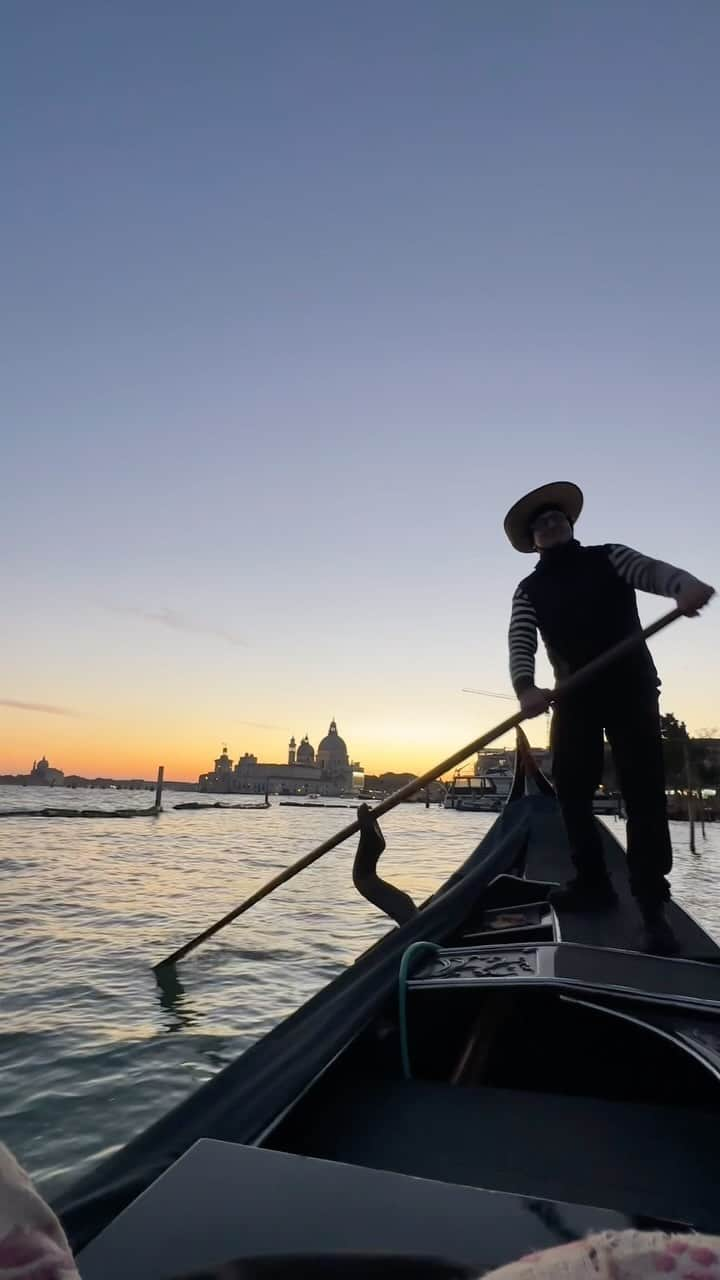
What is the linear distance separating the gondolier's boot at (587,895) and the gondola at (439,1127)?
0.30m

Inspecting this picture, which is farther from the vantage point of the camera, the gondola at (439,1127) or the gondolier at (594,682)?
the gondolier at (594,682)

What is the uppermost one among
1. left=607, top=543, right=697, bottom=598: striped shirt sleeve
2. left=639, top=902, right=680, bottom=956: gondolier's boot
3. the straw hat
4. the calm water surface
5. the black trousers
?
the straw hat

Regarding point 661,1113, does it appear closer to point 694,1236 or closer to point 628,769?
point 694,1236

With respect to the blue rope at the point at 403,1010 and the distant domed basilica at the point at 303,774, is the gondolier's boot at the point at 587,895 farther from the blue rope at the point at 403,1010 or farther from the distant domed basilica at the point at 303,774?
the distant domed basilica at the point at 303,774

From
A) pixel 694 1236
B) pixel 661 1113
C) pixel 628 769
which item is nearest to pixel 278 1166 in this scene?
pixel 694 1236

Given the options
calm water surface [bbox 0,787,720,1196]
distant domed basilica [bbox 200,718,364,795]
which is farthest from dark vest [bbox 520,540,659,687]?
distant domed basilica [bbox 200,718,364,795]

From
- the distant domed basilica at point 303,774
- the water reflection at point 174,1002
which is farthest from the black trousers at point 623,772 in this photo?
the distant domed basilica at point 303,774

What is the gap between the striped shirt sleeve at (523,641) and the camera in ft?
7.07

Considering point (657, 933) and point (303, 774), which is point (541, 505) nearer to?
Result: point (657, 933)

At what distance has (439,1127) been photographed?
39.0 inches

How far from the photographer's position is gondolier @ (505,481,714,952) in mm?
1860

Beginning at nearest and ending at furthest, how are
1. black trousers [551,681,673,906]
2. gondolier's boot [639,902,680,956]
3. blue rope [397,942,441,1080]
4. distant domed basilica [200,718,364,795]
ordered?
blue rope [397,942,441,1080]
gondolier's boot [639,902,680,956]
black trousers [551,681,673,906]
distant domed basilica [200,718,364,795]

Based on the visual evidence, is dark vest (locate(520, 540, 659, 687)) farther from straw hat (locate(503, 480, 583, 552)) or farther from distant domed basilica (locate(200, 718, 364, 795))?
distant domed basilica (locate(200, 718, 364, 795))

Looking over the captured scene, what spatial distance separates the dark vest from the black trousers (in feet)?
0.39
